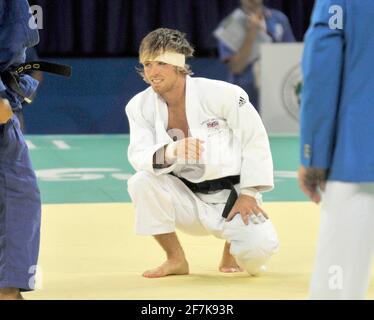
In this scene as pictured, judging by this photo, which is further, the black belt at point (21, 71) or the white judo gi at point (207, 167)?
the white judo gi at point (207, 167)

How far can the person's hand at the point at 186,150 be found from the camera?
4.50 m

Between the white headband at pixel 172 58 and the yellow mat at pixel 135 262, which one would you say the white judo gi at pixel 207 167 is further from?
the yellow mat at pixel 135 262

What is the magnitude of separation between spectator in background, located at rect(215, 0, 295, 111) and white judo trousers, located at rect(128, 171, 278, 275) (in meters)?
6.92

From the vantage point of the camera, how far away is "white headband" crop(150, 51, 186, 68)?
4793 millimetres

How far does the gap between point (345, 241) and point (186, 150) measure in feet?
5.52

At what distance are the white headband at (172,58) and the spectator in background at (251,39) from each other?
6861mm

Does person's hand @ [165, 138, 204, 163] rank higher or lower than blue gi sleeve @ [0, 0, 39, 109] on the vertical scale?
lower

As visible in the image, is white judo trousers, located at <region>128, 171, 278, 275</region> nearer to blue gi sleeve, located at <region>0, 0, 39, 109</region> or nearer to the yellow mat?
the yellow mat

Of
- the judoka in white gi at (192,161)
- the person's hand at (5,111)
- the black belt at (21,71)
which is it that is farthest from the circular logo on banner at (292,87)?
the person's hand at (5,111)

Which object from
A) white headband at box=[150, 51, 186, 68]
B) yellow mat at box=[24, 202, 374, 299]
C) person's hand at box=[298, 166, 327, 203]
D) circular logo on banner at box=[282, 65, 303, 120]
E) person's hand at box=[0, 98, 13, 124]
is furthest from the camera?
circular logo on banner at box=[282, 65, 303, 120]

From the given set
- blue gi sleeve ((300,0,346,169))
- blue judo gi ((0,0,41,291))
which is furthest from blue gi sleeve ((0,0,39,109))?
blue gi sleeve ((300,0,346,169))

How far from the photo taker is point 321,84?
2.82 metres

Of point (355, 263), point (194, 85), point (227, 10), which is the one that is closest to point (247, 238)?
point (194, 85)

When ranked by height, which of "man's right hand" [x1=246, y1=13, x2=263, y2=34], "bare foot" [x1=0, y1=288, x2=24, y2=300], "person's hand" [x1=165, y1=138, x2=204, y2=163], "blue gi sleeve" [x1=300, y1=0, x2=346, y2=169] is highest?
"blue gi sleeve" [x1=300, y1=0, x2=346, y2=169]
